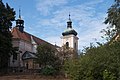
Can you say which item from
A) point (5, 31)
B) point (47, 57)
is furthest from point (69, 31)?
point (5, 31)

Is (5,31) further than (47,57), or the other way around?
(47,57)

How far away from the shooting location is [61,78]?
53562 millimetres

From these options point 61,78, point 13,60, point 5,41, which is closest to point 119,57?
point 61,78

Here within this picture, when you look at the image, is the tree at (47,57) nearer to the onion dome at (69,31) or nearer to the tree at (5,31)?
the tree at (5,31)

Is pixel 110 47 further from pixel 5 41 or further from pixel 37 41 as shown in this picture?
pixel 37 41

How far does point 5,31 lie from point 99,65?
92.4ft

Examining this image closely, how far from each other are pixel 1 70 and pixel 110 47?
29.8 meters

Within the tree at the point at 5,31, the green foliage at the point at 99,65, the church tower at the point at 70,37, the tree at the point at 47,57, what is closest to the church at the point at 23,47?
the tree at the point at 47,57

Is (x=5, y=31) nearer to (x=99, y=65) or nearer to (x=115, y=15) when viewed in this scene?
(x=99, y=65)

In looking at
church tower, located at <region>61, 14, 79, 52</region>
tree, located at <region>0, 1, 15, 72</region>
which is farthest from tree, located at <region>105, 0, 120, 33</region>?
church tower, located at <region>61, 14, 79, 52</region>

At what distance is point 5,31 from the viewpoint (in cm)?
5900

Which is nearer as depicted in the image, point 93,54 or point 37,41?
point 93,54

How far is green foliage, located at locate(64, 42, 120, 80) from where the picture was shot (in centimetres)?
3356

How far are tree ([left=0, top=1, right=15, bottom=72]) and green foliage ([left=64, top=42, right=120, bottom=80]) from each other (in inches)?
848
